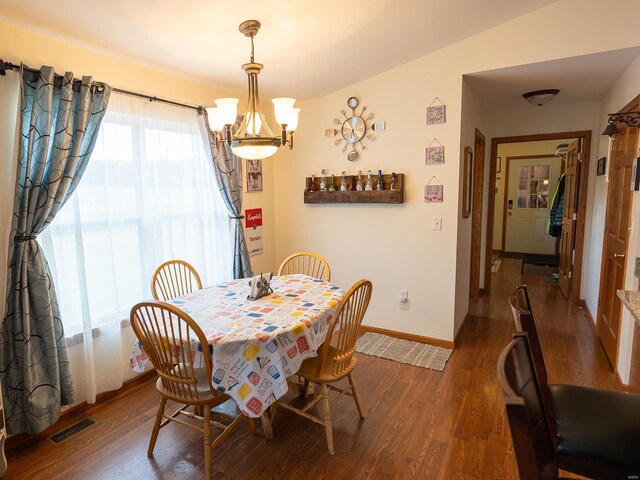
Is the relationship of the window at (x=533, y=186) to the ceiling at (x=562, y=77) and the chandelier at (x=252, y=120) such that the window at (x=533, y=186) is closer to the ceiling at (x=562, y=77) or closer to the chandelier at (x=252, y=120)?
the ceiling at (x=562, y=77)

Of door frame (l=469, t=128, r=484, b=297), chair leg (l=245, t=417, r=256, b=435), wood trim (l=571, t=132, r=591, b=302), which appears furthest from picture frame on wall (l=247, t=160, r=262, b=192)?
wood trim (l=571, t=132, r=591, b=302)

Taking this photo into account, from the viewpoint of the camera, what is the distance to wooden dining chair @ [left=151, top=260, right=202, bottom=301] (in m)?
2.72

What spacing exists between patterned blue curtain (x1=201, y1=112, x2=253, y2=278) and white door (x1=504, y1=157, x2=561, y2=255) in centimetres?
634

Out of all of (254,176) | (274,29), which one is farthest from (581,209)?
(274,29)

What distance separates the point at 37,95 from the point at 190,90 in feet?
4.17

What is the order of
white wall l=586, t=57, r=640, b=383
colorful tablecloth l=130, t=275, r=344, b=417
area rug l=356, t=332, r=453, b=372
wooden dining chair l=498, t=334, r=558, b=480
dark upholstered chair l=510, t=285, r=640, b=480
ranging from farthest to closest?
1. area rug l=356, t=332, r=453, b=372
2. white wall l=586, t=57, r=640, b=383
3. colorful tablecloth l=130, t=275, r=344, b=417
4. dark upholstered chair l=510, t=285, r=640, b=480
5. wooden dining chair l=498, t=334, r=558, b=480

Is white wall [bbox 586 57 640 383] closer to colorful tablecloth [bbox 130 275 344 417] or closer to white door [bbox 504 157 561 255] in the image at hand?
colorful tablecloth [bbox 130 275 344 417]

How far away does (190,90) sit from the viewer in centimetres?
323

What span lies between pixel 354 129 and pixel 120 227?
7.39 ft

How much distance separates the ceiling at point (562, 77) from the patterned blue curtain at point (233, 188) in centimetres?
220

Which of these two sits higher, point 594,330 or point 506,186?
point 506,186

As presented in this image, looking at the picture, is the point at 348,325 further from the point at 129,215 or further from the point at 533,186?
the point at 533,186

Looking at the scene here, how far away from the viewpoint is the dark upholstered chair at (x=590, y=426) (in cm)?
127

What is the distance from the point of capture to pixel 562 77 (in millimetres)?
3258
